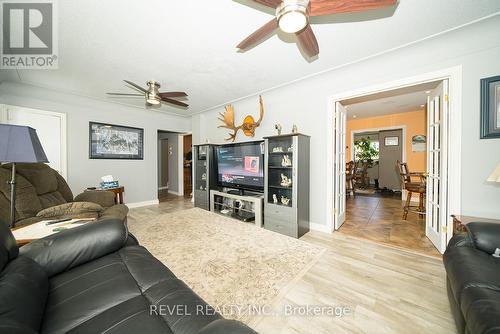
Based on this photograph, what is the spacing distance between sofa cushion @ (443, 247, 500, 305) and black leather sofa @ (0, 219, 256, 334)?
3.95 ft

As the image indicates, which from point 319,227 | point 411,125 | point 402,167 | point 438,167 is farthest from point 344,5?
point 411,125

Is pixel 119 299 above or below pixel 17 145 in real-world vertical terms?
below

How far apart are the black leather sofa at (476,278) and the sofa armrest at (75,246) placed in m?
1.92

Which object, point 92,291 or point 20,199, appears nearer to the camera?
point 92,291

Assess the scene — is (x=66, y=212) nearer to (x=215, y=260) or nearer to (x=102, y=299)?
(x=102, y=299)

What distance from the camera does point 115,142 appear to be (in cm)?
400

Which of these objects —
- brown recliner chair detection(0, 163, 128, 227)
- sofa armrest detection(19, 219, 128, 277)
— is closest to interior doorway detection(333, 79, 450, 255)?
sofa armrest detection(19, 219, 128, 277)

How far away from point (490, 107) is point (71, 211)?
410 centimetres

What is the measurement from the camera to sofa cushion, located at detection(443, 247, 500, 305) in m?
0.93

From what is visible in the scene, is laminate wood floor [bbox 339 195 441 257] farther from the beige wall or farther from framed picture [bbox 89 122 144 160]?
framed picture [bbox 89 122 144 160]

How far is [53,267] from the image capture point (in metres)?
1.00

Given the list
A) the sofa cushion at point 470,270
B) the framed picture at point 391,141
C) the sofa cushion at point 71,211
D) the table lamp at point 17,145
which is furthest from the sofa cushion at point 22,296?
the framed picture at point 391,141

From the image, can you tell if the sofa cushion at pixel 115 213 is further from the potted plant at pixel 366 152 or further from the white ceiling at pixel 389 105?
the potted plant at pixel 366 152

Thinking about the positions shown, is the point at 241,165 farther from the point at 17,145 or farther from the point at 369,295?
the point at 17,145
